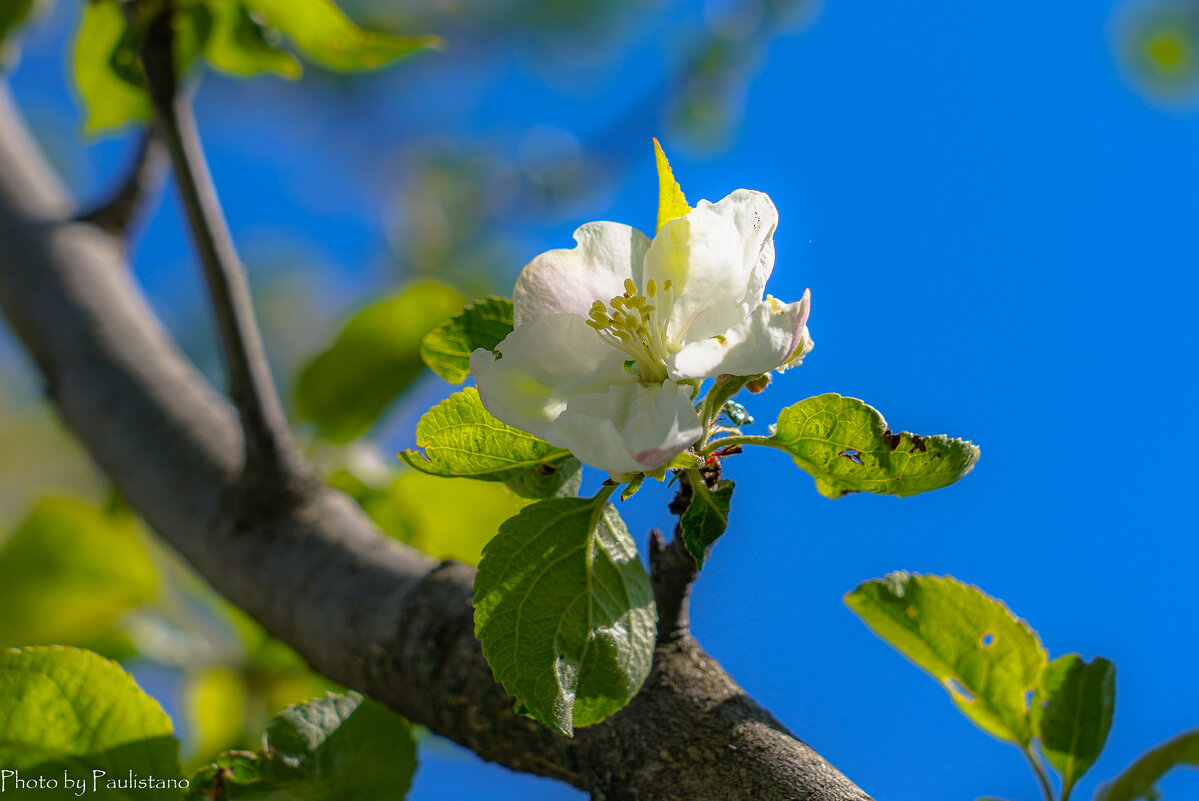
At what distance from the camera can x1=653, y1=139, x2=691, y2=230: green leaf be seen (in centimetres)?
50

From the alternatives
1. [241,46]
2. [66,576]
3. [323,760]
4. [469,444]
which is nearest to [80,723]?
[323,760]

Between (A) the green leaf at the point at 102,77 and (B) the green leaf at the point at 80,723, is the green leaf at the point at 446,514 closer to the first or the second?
(B) the green leaf at the point at 80,723

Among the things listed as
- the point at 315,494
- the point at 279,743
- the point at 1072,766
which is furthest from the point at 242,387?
the point at 1072,766

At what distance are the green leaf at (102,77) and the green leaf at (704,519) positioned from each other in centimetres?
87

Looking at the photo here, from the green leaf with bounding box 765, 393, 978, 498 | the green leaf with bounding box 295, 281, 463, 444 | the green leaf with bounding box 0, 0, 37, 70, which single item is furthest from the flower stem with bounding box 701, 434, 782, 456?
the green leaf with bounding box 0, 0, 37, 70

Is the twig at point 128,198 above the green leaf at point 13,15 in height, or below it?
below

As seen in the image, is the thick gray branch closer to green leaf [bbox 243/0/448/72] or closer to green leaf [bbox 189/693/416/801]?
green leaf [bbox 189/693/416/801]

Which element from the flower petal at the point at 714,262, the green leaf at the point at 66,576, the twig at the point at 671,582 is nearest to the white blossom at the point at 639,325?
the flower petal at the point at 714,262

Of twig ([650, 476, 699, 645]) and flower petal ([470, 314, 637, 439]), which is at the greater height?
flower petal ([470, 314, 637, 439])

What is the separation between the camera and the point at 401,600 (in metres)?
0.79

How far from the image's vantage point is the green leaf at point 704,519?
0.50 metres

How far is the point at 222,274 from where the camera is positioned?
2.80ft

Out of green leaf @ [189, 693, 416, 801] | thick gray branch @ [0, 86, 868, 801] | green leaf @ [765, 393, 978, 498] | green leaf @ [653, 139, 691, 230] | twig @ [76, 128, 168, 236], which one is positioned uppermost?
twig @ [76, 128, 168, 236]

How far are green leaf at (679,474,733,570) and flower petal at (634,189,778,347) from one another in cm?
9
